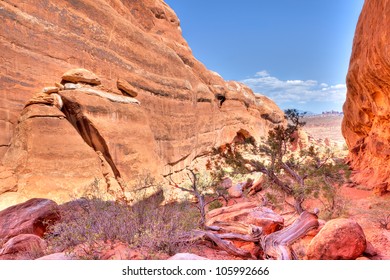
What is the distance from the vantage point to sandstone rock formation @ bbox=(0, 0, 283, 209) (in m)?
9.09

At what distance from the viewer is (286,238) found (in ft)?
16.2

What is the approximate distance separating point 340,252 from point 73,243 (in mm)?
4437

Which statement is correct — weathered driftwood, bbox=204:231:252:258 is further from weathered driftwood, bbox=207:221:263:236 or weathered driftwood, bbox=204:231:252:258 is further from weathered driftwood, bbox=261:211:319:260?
weathered driftwood, bbox=207:221:263:236

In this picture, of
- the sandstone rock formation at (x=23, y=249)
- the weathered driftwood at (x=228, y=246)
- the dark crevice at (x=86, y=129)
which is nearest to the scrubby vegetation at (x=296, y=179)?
the weathered driftwood at (x=228, y=246)

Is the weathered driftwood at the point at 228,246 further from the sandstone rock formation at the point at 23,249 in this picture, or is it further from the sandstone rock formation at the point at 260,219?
the sandstone rock formation at the point at 23,249

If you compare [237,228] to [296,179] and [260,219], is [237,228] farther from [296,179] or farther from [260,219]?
[296,179]

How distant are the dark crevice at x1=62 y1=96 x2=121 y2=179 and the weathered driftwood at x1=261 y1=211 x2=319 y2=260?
7.82 meters

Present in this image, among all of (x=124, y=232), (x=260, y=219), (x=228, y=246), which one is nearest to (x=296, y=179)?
(x=260, y=219)

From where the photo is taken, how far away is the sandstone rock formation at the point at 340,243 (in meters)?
4.17

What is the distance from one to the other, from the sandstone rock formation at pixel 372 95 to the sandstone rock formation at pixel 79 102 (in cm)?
985

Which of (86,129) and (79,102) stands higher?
(79,102)

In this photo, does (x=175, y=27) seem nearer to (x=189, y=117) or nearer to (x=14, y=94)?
(x=189, y=117)

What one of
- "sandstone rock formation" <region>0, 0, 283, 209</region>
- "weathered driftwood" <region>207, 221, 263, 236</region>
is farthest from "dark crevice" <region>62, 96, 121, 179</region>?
"weathered driftwood" <region>207, 221, 263, 236</region>

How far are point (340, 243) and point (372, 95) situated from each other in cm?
867
